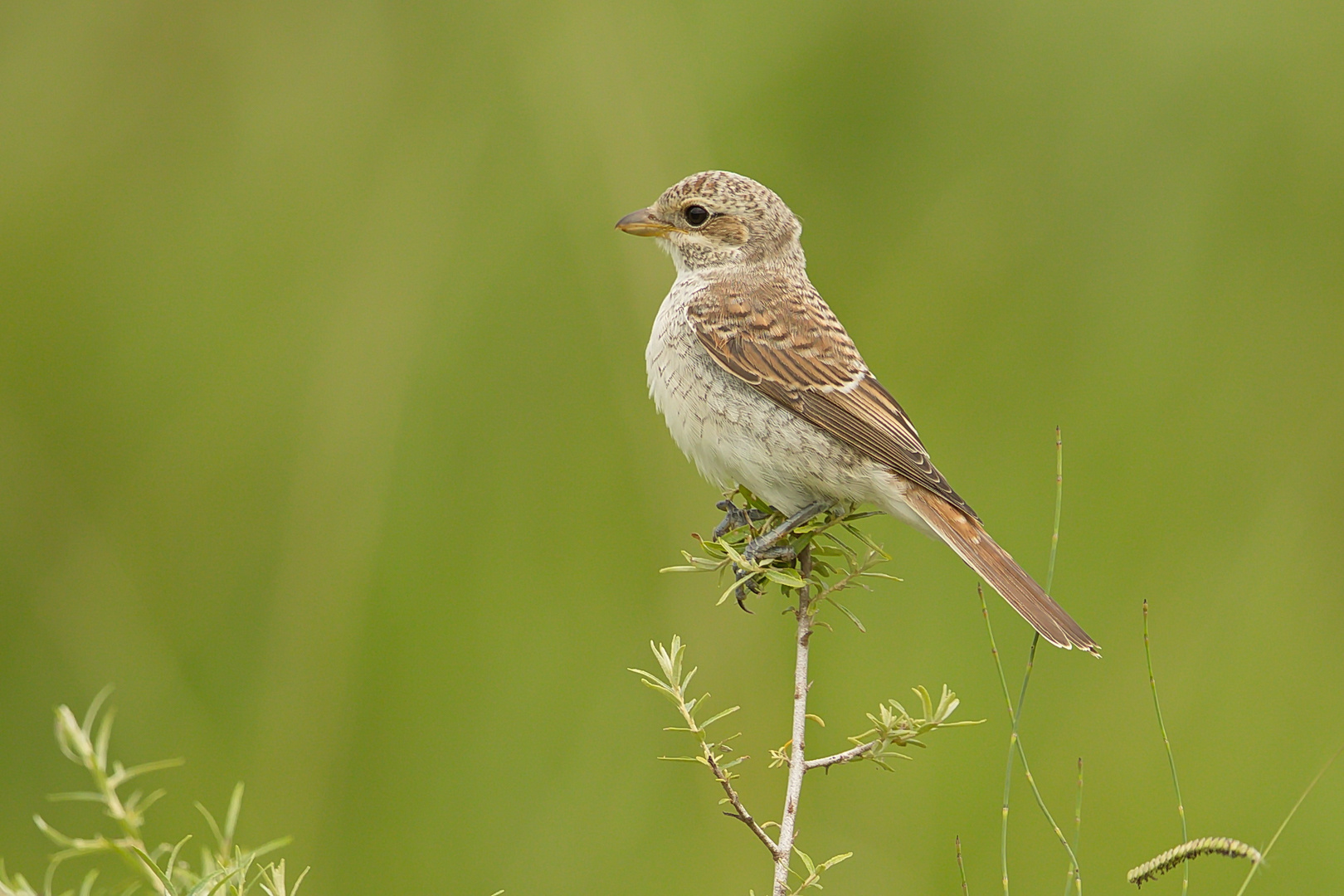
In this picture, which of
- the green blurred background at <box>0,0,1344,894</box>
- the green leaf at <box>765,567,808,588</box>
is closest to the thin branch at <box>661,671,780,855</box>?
the green leaf at <box>765,567,808,588</box>

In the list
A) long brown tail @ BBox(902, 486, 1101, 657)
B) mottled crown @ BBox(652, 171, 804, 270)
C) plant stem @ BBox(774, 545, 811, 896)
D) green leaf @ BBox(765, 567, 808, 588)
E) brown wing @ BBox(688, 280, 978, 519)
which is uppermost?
mottled crown @ BBox(652, 171, 804, 270)

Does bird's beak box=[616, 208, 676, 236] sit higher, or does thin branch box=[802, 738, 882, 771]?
bird's beak box=[616, 208, 676, 236]

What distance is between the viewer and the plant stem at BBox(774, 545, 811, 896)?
1569mm

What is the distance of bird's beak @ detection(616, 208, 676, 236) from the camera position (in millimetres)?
3383

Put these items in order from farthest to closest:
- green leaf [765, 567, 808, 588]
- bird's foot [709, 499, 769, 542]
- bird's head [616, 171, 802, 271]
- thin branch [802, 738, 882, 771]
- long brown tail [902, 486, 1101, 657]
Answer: bird's head [616, 171, 802, 271] < bird's foot [709, 499, 769, 542] < long brown tail [902, 486, 1101, 657] < green leaf [765, 567, 808, 588] < thin branch [802, 738, 882, 771]

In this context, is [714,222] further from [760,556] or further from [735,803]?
[735,803]

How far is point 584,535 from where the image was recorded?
3.95 meters

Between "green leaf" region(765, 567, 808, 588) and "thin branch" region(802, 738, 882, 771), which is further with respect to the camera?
"green leaf" region(765, 567, 808, 588)

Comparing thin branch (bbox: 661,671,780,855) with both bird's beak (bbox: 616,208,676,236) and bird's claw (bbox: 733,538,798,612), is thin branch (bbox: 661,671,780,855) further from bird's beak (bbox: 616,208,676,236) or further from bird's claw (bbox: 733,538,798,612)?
bird's beak (bbox: 616,208,676,236)

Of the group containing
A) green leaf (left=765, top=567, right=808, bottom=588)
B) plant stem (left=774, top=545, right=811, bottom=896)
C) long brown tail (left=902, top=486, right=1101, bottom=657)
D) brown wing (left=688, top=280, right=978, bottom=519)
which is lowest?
long brown tail (left=902, top=486, right=1101, bottom=657)

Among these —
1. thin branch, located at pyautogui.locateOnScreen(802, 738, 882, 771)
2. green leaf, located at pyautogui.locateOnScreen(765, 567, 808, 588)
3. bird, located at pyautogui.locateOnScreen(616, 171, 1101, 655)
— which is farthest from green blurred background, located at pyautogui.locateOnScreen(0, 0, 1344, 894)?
thin branch, located at pyautogui.locateOnScreen(802, 738, 882, 771)

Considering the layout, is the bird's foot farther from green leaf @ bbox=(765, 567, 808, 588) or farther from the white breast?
green leaf @ bbox=(765, 567, 808, 588)

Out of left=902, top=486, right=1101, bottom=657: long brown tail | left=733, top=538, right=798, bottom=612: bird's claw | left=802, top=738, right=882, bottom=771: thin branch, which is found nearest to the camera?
left=802, top=738, right=882, bottom=771: thin branch

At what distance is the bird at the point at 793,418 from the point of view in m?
2.86
